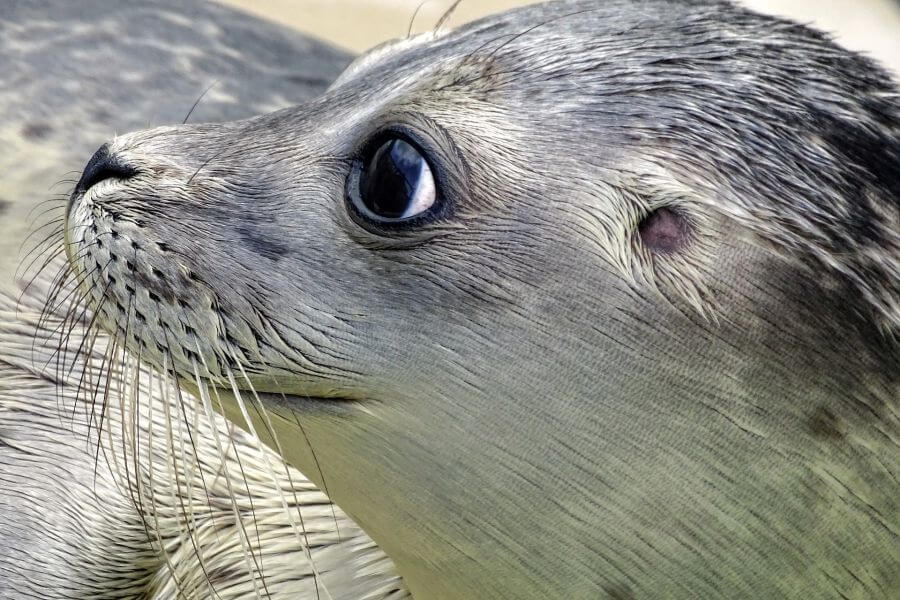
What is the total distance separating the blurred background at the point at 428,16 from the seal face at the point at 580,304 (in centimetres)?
322

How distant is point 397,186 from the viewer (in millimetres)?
1627

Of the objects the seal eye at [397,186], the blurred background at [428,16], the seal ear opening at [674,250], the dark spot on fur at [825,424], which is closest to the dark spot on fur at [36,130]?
the seal eye at [397,186]

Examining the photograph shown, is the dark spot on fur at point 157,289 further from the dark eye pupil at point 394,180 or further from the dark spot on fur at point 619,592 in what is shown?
the dark spot on fur at point 619,592

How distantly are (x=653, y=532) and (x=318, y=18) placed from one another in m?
3.90

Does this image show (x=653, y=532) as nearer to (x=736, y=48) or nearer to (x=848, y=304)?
(x=848, y=304)

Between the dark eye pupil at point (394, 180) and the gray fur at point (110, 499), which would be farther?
the gray fur at point (110, 499)

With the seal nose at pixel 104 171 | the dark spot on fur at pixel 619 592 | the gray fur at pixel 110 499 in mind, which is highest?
the seal nose at pixel 104 171

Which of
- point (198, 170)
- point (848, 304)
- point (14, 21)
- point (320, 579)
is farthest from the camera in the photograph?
point (14, 21)

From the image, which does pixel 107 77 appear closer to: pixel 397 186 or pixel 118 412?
pixel 118 412

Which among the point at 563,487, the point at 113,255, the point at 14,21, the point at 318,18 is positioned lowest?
the point at 563,487

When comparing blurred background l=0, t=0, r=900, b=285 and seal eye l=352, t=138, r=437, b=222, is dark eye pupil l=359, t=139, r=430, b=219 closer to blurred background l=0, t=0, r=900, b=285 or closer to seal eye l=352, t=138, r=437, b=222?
seal eye l=352, t=138, r=437, b=222

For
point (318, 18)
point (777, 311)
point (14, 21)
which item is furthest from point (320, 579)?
point (318, 18)

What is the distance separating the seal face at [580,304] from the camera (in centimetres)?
152

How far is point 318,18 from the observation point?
5125 millimetres
